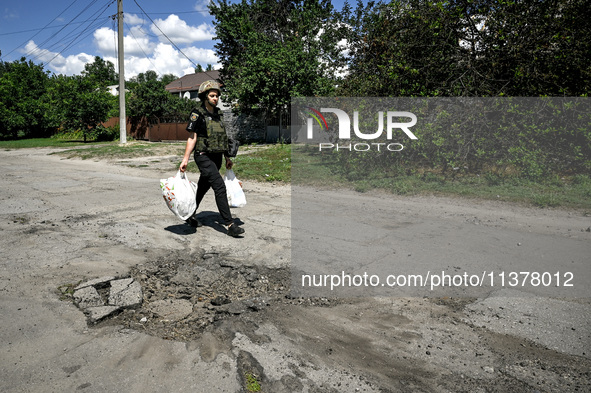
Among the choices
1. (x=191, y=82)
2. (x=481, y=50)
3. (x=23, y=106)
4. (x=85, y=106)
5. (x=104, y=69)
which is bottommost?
(x=481, y=50)

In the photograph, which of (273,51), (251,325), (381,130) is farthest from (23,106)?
(251,325)

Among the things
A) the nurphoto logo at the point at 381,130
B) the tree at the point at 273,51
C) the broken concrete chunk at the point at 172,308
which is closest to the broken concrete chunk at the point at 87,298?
the broken concrete chunk at the point at 172,308

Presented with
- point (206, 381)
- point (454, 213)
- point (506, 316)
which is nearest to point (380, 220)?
point (454, 213)

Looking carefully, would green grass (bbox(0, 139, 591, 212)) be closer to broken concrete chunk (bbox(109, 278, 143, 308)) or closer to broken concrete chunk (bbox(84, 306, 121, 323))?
broken concrete chunk (bbox(109, 278, 143, 308))

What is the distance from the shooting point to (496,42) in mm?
9742

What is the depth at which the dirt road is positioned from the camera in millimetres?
2359

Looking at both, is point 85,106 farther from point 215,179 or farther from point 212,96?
point 215,179

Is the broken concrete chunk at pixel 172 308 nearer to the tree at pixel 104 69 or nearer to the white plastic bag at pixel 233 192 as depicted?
the white plastic bag at pixel 233 192

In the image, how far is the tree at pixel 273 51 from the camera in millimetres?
22797

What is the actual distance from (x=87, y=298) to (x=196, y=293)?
89cm

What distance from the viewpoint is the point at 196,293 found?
11.8 ft

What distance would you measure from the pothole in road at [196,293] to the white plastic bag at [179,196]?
82 centimetres

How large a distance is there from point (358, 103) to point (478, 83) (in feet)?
10.4

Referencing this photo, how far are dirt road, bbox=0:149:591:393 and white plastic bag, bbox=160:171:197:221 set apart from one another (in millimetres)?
373
